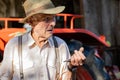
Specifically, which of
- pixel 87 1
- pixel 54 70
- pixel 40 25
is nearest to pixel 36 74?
pixel 54 70

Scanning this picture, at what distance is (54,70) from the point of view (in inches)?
137

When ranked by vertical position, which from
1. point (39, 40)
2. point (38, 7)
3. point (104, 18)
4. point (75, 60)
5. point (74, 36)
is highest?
point (38, 7)

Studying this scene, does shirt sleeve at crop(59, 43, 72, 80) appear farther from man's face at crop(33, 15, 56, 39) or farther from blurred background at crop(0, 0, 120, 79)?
blurred background at crop(0, 0, 120, 79)

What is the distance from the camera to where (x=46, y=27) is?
345 centimetres

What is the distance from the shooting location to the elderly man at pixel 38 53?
135 inches

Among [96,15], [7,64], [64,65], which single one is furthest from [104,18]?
[7,64]

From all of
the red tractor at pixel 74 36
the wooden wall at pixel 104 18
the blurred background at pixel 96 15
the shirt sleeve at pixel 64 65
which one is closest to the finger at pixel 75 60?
the shirt sleeve at pixel 64 65

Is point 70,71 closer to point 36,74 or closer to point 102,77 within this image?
point 36,74

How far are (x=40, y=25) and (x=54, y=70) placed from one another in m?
0.34

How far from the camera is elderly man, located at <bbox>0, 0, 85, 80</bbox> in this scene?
3436mm

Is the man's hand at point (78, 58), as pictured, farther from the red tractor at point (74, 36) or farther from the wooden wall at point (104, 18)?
the wooden wall at point (104, 18)

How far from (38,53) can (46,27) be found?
7.7 inches

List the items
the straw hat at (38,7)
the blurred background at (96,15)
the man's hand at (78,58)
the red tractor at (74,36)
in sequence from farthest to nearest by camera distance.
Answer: the blurred background at (96,15), the red tractor at (74,36), the straw hat at (38,7), the man's hand at (78,58)

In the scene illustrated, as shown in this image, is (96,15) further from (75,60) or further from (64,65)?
(75,60)
